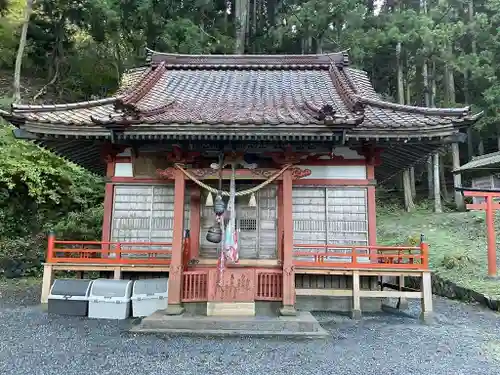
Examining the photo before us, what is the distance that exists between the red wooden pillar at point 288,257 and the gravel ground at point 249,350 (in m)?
0.86

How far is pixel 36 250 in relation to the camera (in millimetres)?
14297

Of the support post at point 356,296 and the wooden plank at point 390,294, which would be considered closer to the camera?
the wooden plank at point 390,294

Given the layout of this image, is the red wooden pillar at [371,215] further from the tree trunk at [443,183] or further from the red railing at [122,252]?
the tree trunk at [443,183]

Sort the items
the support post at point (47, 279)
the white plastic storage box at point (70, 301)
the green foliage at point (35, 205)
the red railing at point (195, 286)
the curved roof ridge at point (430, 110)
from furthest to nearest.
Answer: the green foliage at point (35, 205) < the support post at point (47, 279) < the white plastic storage box at point (70, 301) < the curved roof ridge at point (430, 110) < the red railing at point (195, 286)

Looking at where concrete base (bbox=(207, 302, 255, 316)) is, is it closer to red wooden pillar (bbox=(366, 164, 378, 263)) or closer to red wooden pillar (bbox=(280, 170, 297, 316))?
red wooden pillar (bbox=(280, 170, 297, 316))

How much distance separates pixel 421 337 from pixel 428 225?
12944 mm

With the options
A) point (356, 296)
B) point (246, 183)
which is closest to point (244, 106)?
point (246, 183)

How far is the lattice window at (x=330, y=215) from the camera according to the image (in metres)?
8.48

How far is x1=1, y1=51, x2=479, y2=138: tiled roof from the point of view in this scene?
6.74m

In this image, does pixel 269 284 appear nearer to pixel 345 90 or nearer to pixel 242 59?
pixel 345 90

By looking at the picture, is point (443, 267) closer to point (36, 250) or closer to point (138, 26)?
point (36, 250)

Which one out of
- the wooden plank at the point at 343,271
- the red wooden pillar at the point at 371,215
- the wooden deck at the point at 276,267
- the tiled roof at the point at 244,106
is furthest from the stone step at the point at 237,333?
the tiled roof at the point at 244,106

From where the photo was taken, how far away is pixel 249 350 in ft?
18.6

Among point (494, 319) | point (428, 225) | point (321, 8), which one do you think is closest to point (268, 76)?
point (494, 319)
